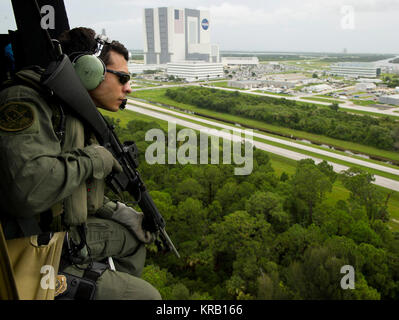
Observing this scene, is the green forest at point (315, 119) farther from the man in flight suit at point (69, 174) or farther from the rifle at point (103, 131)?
the man in flight suit at point (69, 174)

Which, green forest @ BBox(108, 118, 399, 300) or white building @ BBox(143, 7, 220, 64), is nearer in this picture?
green forest @ BBox(108, 118, 399, 300)

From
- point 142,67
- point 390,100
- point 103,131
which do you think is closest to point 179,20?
point 142,67

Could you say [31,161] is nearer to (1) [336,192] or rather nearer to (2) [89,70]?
(2) [89,70]

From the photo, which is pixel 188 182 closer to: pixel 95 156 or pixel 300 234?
pixel 300 234

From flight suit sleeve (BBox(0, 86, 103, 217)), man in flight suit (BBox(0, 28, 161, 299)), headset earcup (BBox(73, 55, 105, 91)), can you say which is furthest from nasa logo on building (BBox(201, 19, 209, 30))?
flight suit sleeve (BBox(0, 86, 103, 217))

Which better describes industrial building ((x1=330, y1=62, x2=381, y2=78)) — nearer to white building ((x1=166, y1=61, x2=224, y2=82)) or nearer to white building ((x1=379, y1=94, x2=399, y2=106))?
white building ((x1=166, y1=61, x2=224, y2=82))
